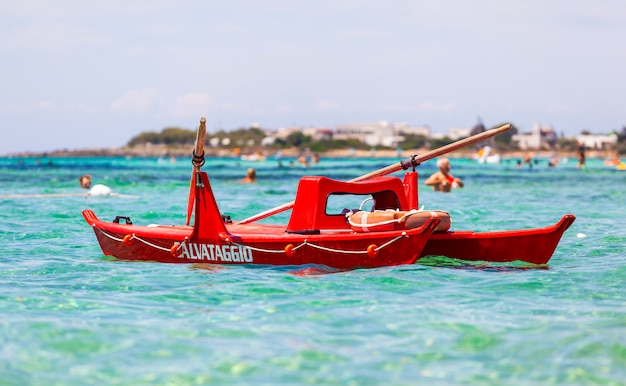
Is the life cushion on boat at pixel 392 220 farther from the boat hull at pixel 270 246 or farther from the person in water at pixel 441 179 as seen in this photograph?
the person in water at pixel 441 179

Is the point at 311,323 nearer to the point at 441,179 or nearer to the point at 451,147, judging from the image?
the point at 451,147

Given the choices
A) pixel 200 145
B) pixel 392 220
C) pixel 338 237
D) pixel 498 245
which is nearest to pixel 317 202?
pixel 338 237

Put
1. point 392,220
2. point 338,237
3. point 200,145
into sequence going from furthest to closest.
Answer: point 200,145
point 392,220
point 338,237

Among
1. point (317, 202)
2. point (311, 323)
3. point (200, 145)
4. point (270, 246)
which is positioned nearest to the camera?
point (311, 323)

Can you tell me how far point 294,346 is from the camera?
8648 mm

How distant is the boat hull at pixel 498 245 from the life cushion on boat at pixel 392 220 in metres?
0.22

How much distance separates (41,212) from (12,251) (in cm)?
931

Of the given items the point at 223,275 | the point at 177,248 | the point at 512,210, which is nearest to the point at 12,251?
the point at 177,248

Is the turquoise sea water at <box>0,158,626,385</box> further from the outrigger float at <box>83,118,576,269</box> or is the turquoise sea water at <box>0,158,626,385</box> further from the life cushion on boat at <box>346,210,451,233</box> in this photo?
the life cushion on boat at <box>346,210,451,233</box>

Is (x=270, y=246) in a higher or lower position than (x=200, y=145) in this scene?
lower

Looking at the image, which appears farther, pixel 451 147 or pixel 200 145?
pixel 451 147

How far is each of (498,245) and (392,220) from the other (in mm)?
1504

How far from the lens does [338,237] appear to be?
12477mm

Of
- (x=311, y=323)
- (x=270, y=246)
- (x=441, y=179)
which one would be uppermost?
(x=270, y=246)
